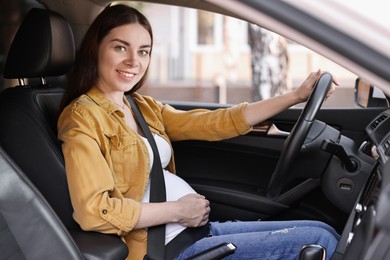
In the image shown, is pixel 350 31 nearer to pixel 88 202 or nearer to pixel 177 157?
pixel 88 202

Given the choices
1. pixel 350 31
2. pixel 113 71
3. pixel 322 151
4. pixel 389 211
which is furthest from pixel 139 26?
pixel 389 211

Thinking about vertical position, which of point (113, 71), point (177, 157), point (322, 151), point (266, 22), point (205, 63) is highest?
point (266, 22)

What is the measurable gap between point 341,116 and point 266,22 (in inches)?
70.3

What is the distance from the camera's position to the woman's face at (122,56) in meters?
2.21

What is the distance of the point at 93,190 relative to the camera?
1.93 m

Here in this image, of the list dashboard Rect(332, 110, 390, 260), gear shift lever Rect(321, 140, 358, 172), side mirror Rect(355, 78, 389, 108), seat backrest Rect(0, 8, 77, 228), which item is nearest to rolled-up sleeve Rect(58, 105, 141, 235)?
seat backrest Rect(0, 8, 77, 228)

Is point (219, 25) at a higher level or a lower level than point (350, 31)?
lower

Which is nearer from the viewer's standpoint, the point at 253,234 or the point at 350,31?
the point at 350,31

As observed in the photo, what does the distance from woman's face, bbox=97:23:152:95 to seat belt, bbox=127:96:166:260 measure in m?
0.16

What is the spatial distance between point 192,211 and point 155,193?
0.13 meters

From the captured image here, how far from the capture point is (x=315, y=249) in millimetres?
1726

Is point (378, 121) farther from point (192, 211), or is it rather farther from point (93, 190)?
point (93, 190)

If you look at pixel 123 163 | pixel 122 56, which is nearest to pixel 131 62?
pixel 122 56

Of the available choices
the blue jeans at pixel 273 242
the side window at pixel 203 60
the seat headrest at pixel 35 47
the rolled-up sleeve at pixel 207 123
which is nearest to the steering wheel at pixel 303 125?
the rolled-up sleeve at pixel 207 123
